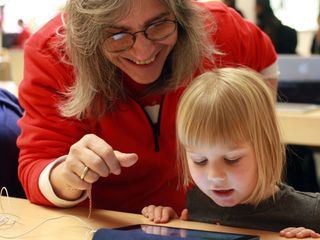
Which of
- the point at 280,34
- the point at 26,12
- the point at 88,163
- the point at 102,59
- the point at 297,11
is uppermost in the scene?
the point at 102,59

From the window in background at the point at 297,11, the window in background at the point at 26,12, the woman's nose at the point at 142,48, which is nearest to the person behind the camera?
the woman's nose at the point at 142,48

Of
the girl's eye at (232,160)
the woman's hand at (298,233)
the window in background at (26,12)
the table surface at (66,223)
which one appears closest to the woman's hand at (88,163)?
the table surface at (66,223)

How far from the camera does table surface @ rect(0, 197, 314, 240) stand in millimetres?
1047

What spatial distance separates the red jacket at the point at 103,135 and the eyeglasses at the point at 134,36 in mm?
161

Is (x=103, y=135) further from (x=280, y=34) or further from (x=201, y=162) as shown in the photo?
(x=280, y=34)

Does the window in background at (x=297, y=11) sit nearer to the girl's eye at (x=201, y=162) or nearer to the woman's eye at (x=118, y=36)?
the woman's eye at (x=118, y=36)

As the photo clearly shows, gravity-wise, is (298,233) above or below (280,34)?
above

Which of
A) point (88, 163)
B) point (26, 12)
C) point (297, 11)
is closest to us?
point (88, 163)

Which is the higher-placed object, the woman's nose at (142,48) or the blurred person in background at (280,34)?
the woman's nose at (142,48)

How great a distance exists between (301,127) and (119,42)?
1578 mm

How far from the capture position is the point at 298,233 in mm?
996

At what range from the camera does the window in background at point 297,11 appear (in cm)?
512

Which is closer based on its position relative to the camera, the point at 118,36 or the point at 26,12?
the point at 118,36

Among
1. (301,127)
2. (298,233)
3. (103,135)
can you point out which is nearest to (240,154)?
(298,233)
